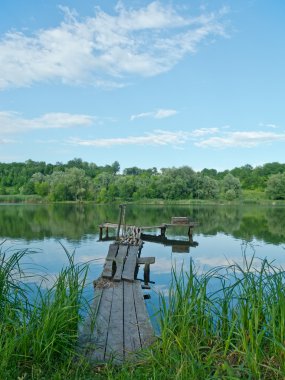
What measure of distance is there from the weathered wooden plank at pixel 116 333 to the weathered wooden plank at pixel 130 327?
0.19 feet

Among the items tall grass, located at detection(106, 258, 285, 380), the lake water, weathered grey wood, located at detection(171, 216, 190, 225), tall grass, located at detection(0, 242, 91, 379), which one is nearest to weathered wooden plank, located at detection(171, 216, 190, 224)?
weathered grey wood, located at detection(171, 216, 190, 225)

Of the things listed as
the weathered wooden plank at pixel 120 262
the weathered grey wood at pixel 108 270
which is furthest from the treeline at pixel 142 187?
the weathered grey wood at pixel 108 270

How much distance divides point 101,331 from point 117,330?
267 mm

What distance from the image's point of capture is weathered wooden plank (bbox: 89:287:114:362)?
411 centimetres

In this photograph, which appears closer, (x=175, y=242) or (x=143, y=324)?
(x=143, y=324)

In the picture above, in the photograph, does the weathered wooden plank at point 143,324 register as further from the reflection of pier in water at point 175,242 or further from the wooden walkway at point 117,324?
the reflection of pier in water at point 175,242

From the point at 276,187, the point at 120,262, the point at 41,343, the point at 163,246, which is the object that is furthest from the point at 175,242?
the point at 276,187

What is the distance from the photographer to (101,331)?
4.83 metres

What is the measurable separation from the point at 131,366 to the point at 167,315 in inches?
24.3

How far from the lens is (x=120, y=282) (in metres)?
8.33

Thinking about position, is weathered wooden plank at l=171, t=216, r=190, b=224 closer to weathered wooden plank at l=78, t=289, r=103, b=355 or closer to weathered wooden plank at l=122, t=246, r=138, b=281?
weathered wooden plank at l=122, t=246, r=138, b=281

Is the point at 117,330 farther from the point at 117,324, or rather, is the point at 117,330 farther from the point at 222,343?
the point at 222,343

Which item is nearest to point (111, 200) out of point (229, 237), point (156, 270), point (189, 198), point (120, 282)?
point (189, 198)

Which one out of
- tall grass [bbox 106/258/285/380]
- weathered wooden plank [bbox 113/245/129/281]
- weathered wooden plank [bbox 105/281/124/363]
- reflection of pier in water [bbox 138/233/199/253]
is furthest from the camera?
reflection of pier in water [bbox 138/233/199/253]
